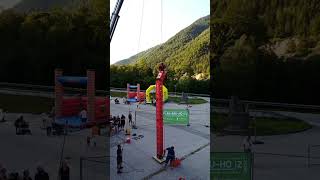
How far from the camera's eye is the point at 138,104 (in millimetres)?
32969

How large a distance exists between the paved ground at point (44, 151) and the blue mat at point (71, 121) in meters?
0.48

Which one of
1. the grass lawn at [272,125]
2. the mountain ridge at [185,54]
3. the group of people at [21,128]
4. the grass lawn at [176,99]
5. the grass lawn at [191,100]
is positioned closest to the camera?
the group of people at [21,128]

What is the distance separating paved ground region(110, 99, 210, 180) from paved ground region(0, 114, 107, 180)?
57 centimetres

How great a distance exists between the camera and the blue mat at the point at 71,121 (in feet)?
63.2

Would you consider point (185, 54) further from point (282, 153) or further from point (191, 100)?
point (282, 153)

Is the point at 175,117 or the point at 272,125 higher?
the point at 175,117

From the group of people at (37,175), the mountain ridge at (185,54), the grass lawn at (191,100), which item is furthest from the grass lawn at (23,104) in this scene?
the mountain ridge at (185,54)

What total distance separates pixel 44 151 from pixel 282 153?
8.48 meters

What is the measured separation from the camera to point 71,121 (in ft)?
64.8

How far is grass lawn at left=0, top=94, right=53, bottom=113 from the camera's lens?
69.1ft

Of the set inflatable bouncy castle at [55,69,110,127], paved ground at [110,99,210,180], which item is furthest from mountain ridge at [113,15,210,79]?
inflatable bouncy castle at [55,69,110,127]

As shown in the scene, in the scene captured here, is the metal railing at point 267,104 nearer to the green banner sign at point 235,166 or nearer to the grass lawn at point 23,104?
the grass lawn at point 23,104

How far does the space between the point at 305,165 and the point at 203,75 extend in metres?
28.3

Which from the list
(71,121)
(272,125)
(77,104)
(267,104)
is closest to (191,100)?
(267,104)
